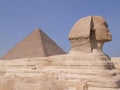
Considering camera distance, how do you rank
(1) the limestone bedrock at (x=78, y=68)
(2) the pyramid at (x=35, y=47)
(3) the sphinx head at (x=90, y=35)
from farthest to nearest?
(2) the pyramid at (x=35, y=47) < (3) the sphinx head at (x=90, y=35) < (1) the limestone bedrock at (x=78, y=68)

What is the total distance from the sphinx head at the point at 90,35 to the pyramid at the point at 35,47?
21.6 ft

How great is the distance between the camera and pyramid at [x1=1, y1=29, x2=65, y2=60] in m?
19.0

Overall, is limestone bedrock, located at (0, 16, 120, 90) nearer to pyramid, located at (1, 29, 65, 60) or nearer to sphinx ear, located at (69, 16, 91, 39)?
sphinx ear, located at (69, 16, 91, 39)

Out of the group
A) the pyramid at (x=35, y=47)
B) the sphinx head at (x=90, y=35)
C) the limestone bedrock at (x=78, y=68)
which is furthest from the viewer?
the pyramid at (x=35, y=47)

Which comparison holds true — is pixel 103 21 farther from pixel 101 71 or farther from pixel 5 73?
pixel 5 73

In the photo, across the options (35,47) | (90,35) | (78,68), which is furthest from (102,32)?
(35,47)

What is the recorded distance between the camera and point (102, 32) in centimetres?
1192

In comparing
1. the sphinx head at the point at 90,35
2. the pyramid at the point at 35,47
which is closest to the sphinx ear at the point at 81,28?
the sphinx head at the point at 90,35

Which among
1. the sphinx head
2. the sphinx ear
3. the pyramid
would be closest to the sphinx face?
the sphinx head

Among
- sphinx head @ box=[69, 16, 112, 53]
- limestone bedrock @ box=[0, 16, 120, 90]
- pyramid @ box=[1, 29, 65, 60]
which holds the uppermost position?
pyramid @ box=[1, 29, 65, 60]

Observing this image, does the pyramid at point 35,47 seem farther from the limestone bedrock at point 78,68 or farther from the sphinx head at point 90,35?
the sphinx head at point 90,35

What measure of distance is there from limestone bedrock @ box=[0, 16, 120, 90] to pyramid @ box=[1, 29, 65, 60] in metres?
5.29

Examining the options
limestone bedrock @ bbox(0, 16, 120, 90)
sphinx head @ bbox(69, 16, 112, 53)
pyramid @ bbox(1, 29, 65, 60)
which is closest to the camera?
limestone bedrock @ bbox(0, 16, 120, 90)

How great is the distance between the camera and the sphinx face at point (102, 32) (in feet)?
39.0
